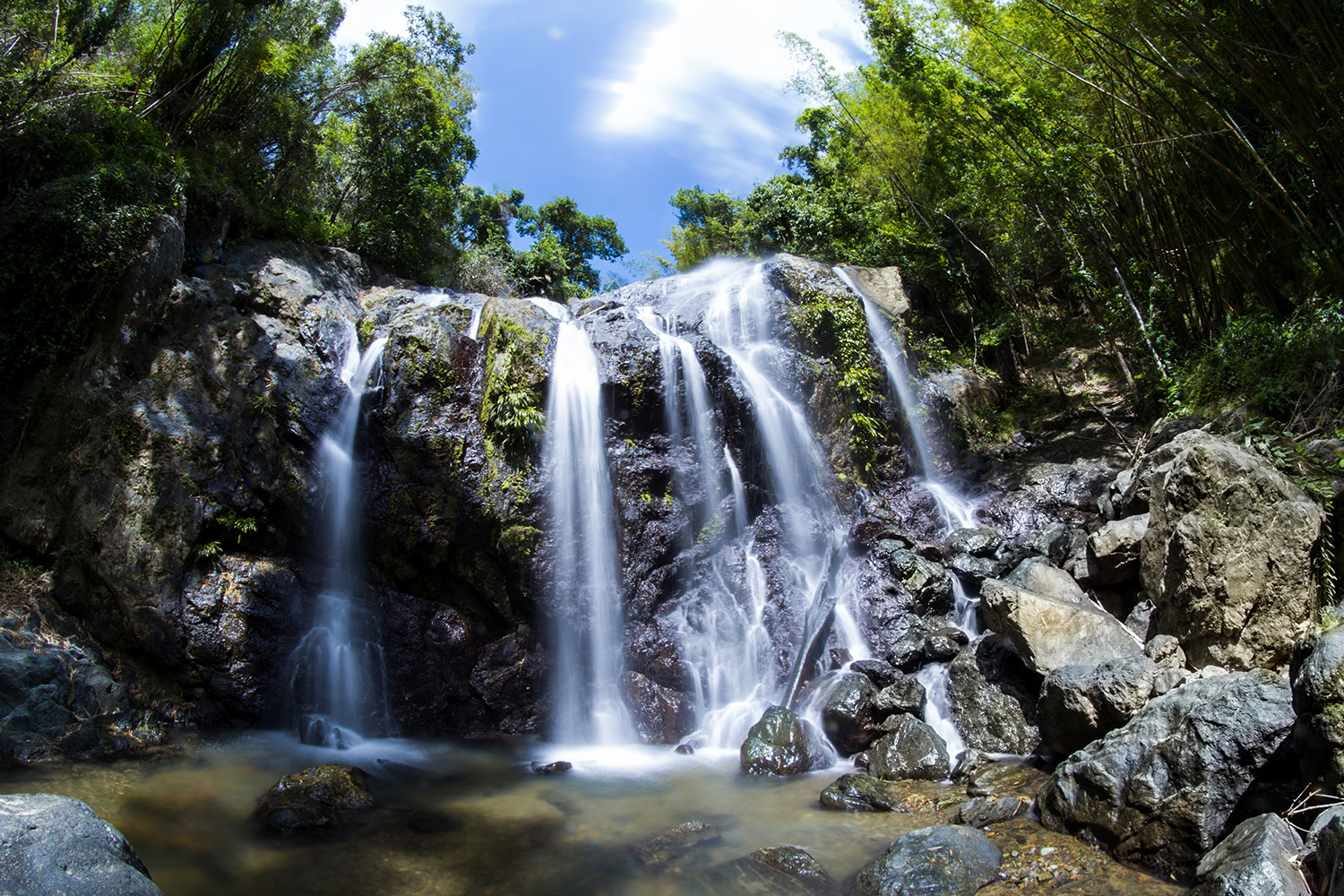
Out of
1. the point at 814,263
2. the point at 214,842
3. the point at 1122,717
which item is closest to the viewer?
the point at 214,842

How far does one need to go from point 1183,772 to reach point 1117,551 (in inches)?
132

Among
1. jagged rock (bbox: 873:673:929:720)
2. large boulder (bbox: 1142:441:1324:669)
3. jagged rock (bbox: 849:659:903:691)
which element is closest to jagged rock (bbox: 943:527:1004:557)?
jagged rock (bbox: 849:659:903:691)

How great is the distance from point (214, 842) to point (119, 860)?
2543mm

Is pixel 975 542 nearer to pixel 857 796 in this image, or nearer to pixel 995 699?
pixel 995 699

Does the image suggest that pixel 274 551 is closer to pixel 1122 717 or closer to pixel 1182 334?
pixel 1122 717

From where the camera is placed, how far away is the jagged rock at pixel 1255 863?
Answer: 382 centimetres

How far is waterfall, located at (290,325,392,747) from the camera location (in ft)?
28.2

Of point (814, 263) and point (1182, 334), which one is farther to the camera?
point (814, 263)

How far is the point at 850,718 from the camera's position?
7840 mm

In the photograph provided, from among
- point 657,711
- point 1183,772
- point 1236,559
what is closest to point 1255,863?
point 1183,772

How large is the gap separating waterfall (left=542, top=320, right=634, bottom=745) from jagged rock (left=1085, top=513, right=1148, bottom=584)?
19.1 feet

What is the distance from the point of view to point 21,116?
956 cm

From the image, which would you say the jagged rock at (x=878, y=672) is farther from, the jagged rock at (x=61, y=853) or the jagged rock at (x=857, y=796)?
the jagged rock at (x=61, y=853)

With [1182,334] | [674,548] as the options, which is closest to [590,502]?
[674,548]
